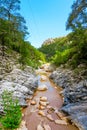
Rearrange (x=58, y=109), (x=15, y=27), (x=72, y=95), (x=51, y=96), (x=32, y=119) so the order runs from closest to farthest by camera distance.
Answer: (x=32, y=119)
(x=58, y=109)
(x=72, y=95)
(x=51, y=96)
(x=15, y=27)

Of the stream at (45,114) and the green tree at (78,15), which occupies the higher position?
the green tree at (78,15)

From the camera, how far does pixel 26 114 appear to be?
276 inches

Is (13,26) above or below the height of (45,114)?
above

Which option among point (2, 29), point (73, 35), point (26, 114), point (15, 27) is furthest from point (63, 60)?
point (26, 114)

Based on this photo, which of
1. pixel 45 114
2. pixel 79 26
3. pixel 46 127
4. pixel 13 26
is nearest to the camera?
pixel 46 127

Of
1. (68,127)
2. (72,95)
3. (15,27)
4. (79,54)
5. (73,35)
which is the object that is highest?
(15,27)

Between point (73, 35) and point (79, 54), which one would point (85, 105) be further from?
point (73, 35)

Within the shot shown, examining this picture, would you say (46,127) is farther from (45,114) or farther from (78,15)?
(78,15)

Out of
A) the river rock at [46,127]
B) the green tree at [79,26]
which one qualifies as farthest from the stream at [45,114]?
Result: the green tree at [79,26]

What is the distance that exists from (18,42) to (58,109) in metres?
10.8

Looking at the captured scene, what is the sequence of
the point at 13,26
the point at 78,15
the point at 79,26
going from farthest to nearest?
1. the point at 13,26
2. the point at 79,26
3. the point at 78,15

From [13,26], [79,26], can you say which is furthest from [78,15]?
[13,26]

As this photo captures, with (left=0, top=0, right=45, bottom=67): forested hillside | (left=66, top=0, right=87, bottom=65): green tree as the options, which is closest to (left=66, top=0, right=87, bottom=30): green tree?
(left=66, top=0, right=87, bottom=65): green tree

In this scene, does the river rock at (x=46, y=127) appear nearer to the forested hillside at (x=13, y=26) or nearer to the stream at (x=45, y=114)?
the stream at (x=45, y=114)
